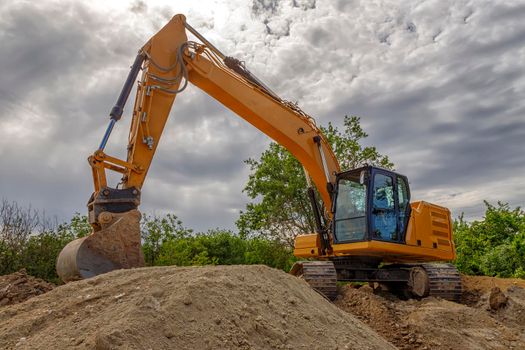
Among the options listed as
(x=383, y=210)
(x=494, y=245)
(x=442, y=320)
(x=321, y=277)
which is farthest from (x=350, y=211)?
(x=494, y=245)

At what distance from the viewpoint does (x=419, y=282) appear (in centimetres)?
928

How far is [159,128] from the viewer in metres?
8.21

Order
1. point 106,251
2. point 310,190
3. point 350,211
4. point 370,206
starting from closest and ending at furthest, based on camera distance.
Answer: point 106,251, point 370,206, point 350,211, point 310,190

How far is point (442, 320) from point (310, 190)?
11.9 ft

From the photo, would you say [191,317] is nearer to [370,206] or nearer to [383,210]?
[370,206]

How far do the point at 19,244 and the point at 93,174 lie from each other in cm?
552

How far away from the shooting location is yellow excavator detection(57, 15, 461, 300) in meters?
7.64

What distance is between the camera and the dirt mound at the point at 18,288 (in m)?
7.14

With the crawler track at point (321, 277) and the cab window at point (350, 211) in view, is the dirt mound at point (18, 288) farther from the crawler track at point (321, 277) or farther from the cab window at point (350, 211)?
the cab window at point (350, 211)

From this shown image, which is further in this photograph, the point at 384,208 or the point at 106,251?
the point at 384,208

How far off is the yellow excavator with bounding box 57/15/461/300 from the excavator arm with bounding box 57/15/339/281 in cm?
2

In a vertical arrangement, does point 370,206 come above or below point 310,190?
below

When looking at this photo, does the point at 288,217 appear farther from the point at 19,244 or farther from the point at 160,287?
the point at 160,287

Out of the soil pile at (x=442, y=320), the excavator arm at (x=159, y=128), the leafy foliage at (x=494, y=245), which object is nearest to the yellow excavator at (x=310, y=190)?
the excavator arm at (x=159, y=128)
